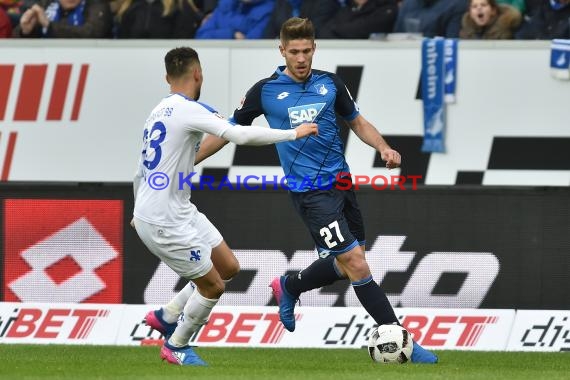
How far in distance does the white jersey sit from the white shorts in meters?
0.06

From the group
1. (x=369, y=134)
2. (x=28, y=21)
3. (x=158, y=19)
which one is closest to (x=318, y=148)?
(x=369, y=134)

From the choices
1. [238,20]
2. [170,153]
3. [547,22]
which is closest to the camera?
[170,153]

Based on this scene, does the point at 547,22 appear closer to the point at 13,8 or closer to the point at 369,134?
the point at 369,134

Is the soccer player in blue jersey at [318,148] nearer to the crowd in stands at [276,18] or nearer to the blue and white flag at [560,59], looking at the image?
the blue and white flag at [560,59]

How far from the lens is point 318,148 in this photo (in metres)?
10.1

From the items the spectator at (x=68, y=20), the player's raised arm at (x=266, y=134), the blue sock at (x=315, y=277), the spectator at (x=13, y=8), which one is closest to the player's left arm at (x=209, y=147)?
the player's raised arm at (x=266, y=134)

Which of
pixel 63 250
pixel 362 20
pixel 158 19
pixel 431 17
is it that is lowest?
pixel 63 250

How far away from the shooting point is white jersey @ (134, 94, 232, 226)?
920 centimetres

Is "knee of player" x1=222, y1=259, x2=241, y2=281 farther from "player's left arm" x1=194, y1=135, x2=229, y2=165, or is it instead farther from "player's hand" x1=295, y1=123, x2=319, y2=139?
"player's hand" x1=295, y1=123, x2=319, y2=139

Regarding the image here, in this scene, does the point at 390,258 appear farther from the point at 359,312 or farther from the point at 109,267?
the point at 109,267

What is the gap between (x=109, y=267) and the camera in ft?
40.2

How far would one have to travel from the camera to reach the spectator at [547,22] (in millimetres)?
12409

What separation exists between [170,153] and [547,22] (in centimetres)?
466

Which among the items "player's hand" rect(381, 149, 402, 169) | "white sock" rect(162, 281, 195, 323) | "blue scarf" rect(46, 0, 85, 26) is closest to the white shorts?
"white sock" rect(162, 281, 195, 323)
